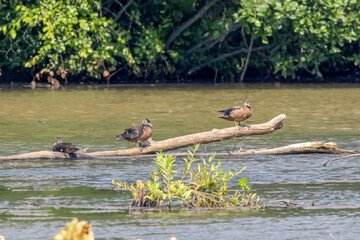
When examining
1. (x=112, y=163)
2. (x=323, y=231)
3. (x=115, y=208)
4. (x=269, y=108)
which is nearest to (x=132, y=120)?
(x=269, y=108)

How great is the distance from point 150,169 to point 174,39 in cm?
1695

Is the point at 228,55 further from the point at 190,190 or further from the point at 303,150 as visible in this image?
the point at 190,190

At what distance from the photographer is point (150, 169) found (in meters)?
11.4

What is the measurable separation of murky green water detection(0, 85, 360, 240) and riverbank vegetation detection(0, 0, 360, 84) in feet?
11.8

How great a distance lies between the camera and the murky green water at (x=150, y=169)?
7.69 metres

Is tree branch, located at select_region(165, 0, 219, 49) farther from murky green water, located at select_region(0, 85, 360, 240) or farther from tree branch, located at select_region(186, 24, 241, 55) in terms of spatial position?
murky green water, located at select_region(0, 85, 360, 240)

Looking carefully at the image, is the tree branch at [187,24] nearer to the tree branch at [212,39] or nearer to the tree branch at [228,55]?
the tree branch at [212,39]

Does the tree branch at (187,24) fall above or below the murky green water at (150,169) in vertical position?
above

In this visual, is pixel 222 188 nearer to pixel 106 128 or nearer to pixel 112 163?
pixel 112 163

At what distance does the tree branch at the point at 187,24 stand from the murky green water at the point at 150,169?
521 centimetres

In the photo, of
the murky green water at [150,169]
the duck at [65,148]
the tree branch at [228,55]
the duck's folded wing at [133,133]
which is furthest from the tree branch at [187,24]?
the duck at [65,148]

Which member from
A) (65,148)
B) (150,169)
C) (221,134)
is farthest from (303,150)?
(65,148)

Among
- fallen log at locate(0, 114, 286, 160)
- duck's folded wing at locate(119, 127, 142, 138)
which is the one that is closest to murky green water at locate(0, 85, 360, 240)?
fallen log at locate(0, 114, 286, 160)

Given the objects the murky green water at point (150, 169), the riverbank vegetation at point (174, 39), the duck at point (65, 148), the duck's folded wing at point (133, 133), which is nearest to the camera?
the murky green water at point (150, 169)
